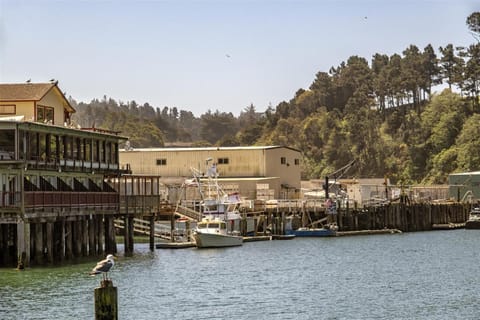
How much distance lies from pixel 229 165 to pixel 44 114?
164 ft

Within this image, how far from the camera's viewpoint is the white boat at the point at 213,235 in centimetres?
→ 8338

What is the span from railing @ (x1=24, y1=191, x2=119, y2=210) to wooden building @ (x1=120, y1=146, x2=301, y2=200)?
1766 inches

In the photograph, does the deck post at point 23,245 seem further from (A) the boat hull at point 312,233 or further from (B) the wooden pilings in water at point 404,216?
(B) the wooden pilings in water at point 404,216

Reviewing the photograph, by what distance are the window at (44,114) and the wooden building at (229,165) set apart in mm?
45568

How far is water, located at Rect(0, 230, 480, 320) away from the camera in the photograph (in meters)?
46.7

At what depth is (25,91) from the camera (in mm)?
72375

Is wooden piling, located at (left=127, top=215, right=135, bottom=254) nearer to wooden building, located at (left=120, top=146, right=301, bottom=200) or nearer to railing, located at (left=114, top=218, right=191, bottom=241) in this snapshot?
railing, located at (left=114, top=218, right=191, bottom=241)

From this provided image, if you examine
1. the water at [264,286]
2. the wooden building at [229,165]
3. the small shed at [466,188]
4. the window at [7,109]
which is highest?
the window at [7,109]

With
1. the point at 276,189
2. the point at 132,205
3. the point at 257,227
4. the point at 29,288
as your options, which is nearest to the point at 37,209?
the point at 29,288

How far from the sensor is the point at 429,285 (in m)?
57.3

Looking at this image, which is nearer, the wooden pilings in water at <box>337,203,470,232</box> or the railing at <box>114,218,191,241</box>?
the railing at <box>114,218,191,241</box>

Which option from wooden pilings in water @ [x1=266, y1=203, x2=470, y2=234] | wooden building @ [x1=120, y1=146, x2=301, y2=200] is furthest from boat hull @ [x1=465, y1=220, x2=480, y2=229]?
wooden building @ [x1=120, y1=146, x2=301, y2=200]

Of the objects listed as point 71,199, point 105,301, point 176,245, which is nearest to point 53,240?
point 71,199

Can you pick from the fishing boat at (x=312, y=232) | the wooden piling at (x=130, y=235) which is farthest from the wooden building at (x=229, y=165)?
the wooden piling at (x=130, y=235)
